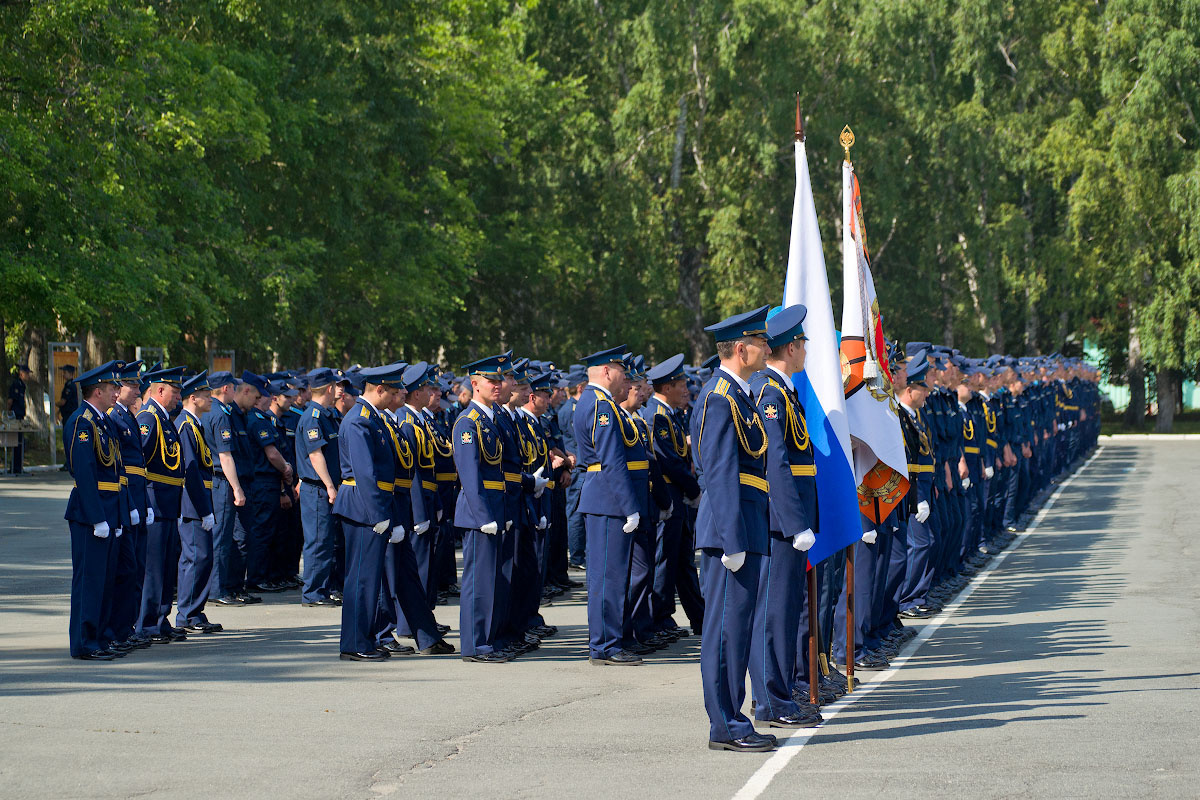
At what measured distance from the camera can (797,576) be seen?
774 centimetres

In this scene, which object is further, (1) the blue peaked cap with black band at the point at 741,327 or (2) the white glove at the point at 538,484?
(2) the white glove at the point at 538,484

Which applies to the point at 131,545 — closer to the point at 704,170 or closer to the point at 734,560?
the point at 734,560

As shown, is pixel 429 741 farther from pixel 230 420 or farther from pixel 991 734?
pixel 230 420

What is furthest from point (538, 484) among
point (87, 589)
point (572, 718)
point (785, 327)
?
→ point (785, 327)

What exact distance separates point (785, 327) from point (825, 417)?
3.56ft

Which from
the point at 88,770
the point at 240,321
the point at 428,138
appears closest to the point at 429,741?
the point at 88,770

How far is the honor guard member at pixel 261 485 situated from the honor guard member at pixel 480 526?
4385mm

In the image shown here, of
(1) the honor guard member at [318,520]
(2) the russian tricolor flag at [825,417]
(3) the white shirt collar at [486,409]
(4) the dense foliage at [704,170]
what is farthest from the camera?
(4) the dense foliage at [704,170]

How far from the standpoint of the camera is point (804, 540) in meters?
7.35

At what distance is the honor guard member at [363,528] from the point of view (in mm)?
9938

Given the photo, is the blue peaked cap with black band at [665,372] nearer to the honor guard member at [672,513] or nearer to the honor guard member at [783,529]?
the honor guard member at [672,513]

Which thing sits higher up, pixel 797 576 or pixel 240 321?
pixel 240 321

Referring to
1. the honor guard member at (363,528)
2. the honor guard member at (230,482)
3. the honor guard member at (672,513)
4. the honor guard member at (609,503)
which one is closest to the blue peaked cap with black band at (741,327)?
the honor guard member at (609,503)

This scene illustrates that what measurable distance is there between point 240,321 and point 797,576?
1060 inches
